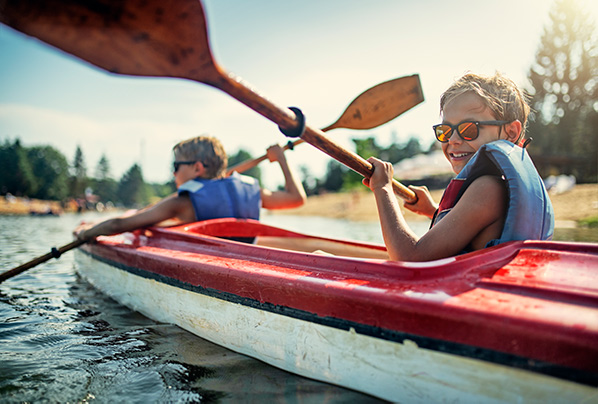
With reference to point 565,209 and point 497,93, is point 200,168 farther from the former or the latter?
Result: point 565,209

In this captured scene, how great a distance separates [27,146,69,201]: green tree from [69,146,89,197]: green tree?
4.82 ft

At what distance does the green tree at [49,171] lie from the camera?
186 feet

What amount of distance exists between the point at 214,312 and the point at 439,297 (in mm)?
1282

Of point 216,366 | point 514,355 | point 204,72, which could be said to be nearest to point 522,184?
point 514,355

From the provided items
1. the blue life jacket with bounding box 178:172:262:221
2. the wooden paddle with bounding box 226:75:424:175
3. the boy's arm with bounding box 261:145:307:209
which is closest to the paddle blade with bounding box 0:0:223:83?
the blue life jacket with bounding box 178:172:262:221

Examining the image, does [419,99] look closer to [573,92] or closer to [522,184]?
[522,184]

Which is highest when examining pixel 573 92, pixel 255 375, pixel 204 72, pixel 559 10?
pixel 559 10

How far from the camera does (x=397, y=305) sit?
143 cm

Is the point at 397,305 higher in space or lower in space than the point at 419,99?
lower

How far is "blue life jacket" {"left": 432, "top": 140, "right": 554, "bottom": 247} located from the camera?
60.7 inches

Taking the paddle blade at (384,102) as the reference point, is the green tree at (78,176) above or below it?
above

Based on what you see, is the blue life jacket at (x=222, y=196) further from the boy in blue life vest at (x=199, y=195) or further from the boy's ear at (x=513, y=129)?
the boy's ear at (x=513, y=129)

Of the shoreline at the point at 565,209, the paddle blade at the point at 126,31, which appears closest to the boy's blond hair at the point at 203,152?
the paddle blade at the point at 126,31

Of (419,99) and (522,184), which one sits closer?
(522,184)
